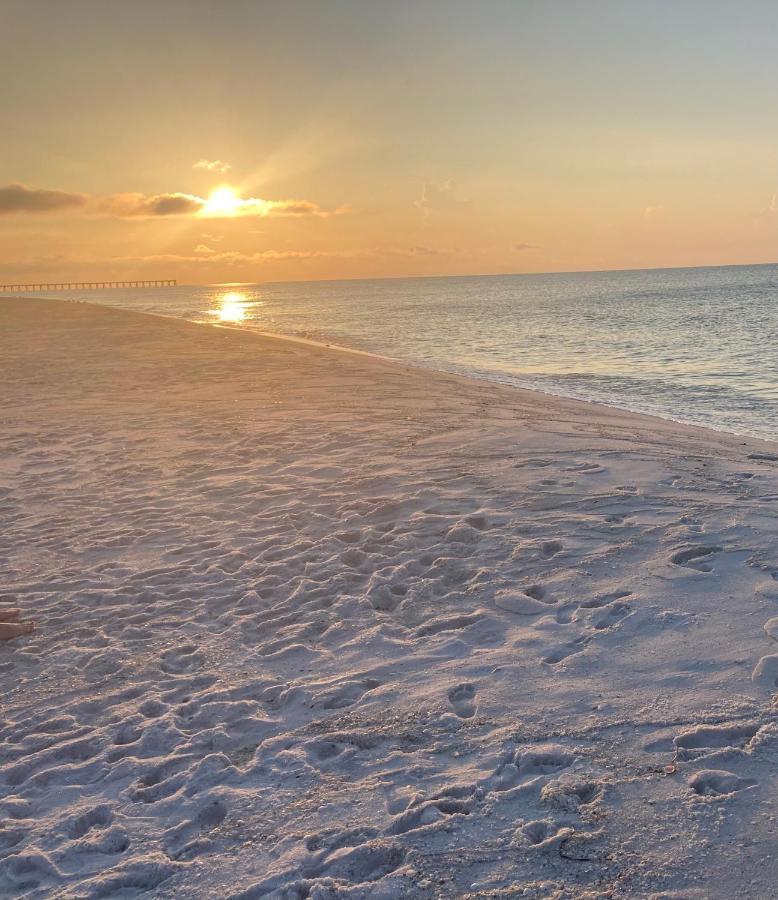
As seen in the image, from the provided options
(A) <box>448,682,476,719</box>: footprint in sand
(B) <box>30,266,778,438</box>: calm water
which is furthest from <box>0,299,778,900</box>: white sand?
(B) <box>30,266,778,438</box>: calm water

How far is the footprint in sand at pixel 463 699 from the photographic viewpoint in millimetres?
4209

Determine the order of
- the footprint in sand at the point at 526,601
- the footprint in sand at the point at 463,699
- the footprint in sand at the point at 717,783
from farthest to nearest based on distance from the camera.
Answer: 1. the footprint in sand at the point at 526,601
2. the footprint in sand at the point at 463,699
3. the footprint in sand at the point at 717,783

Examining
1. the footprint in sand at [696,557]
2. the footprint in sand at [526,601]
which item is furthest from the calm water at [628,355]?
the footprint in sand at [526,601]

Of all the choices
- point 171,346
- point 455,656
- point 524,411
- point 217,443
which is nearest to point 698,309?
point 171,346

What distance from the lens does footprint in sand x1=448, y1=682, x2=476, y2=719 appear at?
421 centimetres

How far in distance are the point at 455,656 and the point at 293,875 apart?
1.94 m

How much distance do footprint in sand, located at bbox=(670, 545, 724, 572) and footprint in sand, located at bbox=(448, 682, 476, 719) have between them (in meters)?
2.32

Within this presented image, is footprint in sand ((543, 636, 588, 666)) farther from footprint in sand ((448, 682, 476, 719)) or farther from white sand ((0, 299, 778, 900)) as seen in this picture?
footprint in sand ((448, 682, 476, 719))

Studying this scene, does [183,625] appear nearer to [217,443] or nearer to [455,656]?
[455,656]

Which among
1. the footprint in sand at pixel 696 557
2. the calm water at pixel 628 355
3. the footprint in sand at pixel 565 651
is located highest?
the calm water at pixel 628 355

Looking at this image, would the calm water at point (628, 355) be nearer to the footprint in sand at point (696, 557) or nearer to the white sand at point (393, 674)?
the white sand at point (393, 674)

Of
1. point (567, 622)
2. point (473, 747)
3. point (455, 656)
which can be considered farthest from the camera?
point (567, 622)

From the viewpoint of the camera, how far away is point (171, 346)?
24438mm

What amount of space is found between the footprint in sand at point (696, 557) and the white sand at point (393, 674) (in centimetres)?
5
